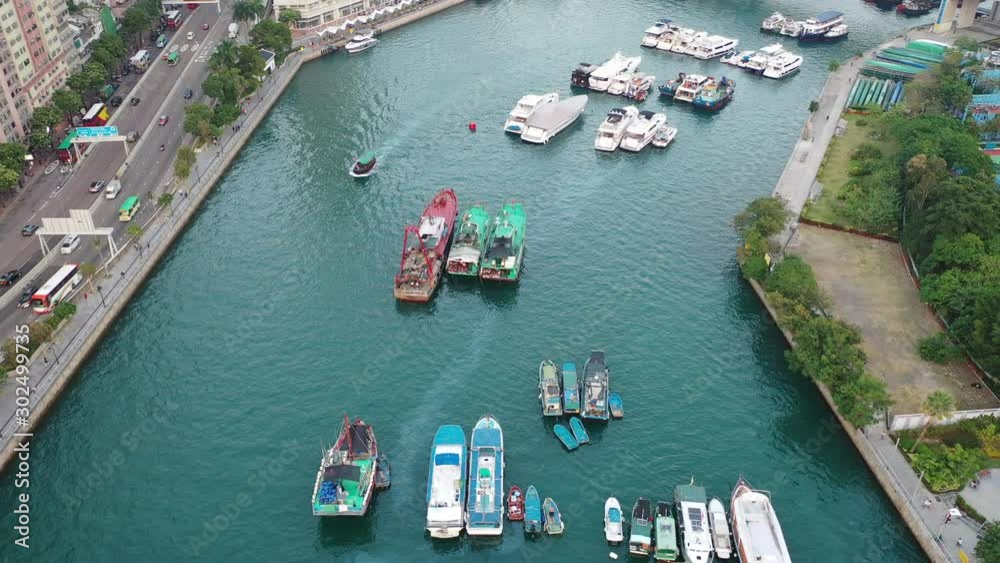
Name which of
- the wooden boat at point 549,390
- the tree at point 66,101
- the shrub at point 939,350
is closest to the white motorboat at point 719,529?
the wooden boat at point 549,390

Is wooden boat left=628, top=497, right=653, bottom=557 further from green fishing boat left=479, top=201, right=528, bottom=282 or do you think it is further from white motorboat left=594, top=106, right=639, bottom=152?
white motorboat left=594, top=106, right=639, bottom=152

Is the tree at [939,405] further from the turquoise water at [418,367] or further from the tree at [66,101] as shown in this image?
the tree at [66,101]

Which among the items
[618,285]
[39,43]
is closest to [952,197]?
[618,285]

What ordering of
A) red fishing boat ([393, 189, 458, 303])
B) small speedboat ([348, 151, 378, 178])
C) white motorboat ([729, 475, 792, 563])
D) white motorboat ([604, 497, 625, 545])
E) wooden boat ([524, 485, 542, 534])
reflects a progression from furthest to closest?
small speedboat ([348, 151, 378, 178]) → red fishing boat ([393, 189, 458, 303]) → wooden boat ([524, 485, 542, 534]) → white motorboat ([604, 497, 625, 545]) → white motorboat ([729, 475, 792, 563])

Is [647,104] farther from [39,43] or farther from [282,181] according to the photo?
[39,43]

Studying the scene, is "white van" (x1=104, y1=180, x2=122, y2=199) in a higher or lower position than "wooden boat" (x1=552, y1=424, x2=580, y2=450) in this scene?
lower

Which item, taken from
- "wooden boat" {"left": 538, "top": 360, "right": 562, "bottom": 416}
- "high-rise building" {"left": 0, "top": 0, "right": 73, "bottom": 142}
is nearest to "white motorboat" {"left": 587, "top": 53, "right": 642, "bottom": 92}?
"wooden boat" {"left": 538, "top": 360, "right": 562, "bottom": 416}

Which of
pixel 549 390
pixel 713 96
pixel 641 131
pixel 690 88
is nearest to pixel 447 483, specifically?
pixel 549 390

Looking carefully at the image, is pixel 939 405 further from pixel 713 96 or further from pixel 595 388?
pixel 713 96
